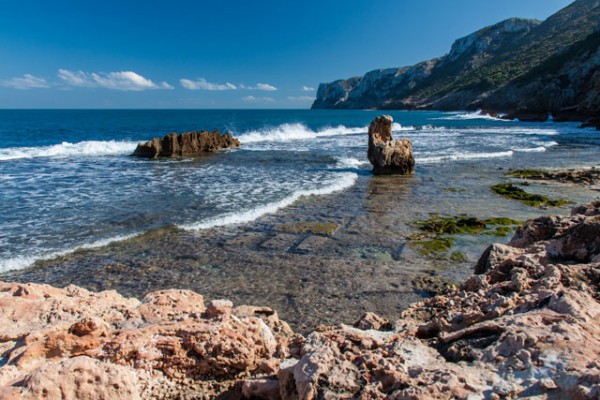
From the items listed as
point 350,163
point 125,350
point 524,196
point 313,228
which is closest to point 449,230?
point 313,228

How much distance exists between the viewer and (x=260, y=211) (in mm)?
11625

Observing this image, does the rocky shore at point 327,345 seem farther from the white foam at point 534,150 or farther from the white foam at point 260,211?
the white foam at point 534,150

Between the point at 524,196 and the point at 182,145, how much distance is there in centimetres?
2309

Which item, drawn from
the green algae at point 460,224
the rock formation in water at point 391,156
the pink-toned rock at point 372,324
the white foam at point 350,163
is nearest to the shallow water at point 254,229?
the green algae at point 460,224

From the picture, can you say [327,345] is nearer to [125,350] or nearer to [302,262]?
[125,350]

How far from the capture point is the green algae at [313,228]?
384 inches

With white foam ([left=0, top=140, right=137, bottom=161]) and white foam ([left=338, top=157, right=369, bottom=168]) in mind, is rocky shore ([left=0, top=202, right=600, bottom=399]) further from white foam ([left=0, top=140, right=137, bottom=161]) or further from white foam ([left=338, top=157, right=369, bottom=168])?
white foam ([left=0, top=140, right=137, bottom=161])

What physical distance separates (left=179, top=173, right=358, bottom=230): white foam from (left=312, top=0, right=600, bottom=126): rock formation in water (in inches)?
2153

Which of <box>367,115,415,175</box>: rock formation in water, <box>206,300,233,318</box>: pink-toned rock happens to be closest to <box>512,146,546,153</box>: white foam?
<box>367,115,415,175</box>: rock formation in water

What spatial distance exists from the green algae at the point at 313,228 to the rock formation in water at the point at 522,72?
58.7m

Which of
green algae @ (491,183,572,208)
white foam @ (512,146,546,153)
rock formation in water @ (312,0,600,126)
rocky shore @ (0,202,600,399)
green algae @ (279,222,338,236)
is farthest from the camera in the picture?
rock formation in water @ (312,0,600,126)

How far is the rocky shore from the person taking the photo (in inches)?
94.9

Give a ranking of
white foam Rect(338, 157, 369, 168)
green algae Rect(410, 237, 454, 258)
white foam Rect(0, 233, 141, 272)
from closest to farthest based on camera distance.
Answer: white foam Rect(0, 233, 141, 272) → green algae Rect(410, 237, 454, 258) → white foam Rect(338, 157, 369, 168)

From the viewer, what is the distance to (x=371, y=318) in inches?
160
